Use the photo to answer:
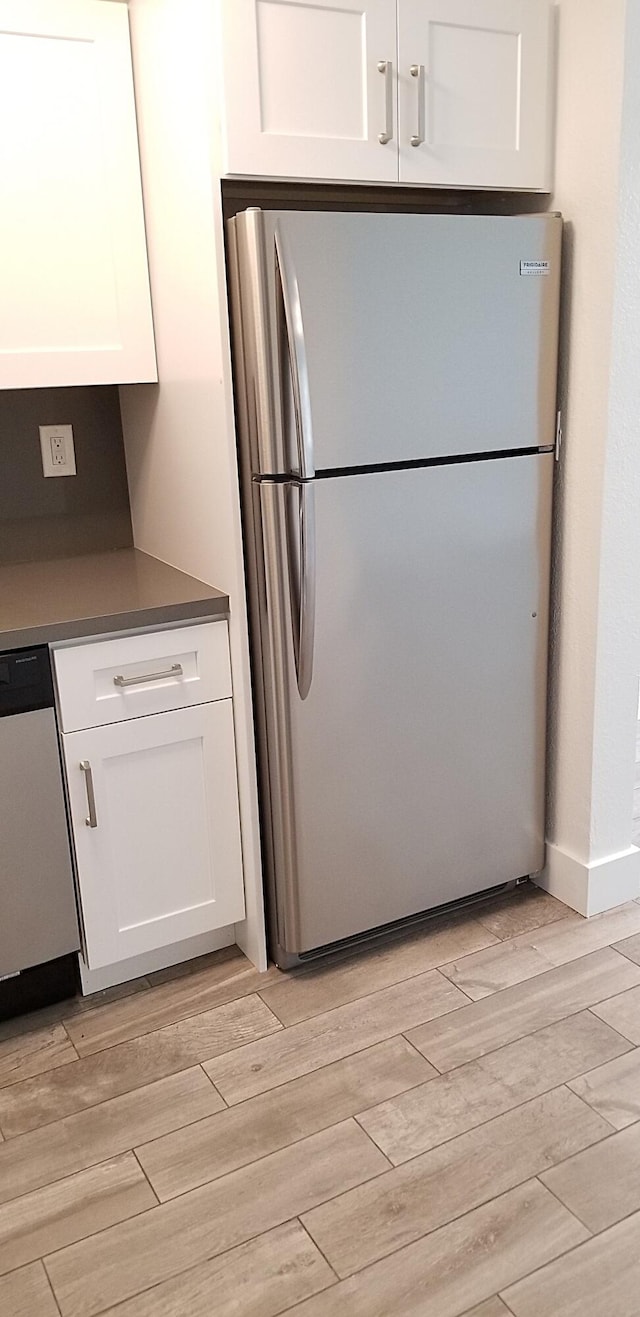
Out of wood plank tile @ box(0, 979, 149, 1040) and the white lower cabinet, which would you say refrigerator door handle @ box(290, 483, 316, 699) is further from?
wood plank tile @ box(0, 979, 149, 1040)

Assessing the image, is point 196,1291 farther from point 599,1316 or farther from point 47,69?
point 47,69

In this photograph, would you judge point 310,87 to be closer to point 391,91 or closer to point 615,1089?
point 391,91

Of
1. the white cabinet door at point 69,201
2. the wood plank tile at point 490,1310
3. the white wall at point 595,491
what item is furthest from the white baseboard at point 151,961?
the white cabinet door at point 69,201

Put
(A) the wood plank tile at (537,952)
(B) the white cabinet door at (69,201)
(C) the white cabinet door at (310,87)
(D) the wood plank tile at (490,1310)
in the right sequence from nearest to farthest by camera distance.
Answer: (D) the wood plank tile at (490,1310) → (C) the white cabinet door at (310,87) → (B) the white cabinet door at (69,201) → (A) the wood plank tile at (537,952)

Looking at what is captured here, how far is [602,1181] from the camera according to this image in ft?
5.71

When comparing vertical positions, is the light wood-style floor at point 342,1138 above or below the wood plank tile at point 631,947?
below

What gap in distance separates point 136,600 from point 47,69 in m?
1.07

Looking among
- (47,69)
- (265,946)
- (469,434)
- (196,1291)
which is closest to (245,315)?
(469,434)

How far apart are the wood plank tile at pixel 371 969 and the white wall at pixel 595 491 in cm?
32

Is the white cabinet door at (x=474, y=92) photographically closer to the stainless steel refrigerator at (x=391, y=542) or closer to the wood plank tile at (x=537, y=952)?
the stainless steel refrigerator at (x=391, y=542)

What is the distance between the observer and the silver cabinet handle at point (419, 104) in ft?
6.40

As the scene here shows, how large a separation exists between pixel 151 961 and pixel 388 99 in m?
1.85

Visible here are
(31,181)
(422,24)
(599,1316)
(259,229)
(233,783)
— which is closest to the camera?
(599,1316)

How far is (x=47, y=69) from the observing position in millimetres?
2047
